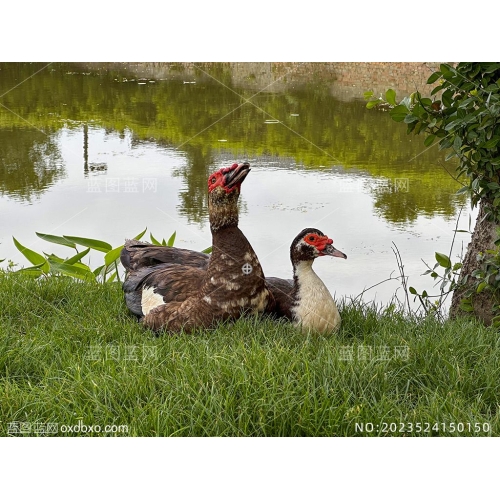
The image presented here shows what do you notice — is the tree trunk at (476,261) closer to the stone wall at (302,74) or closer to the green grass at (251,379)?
the green grass at (251,379)

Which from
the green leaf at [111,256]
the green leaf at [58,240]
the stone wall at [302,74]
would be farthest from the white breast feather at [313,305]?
the green leaf at [58,240]

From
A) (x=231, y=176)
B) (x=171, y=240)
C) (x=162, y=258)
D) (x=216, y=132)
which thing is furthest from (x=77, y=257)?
(x=231, y=176)

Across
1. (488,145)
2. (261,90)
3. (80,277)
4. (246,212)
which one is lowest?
(80,277)

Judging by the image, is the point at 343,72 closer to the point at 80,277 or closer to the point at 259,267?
the point at 259,267

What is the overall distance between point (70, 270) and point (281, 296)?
194 cm

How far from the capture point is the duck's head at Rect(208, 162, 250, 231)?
3.17 meters

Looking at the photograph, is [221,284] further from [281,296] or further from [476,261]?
[476,261]

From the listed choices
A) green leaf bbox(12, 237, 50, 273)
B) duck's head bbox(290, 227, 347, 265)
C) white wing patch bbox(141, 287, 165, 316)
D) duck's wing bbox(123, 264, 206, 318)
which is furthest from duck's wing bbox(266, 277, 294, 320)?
green leaf bbox(12, 237, 50, 273)

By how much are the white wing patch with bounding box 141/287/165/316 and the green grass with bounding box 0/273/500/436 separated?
0.36 feet

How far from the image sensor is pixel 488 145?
10.7 ft

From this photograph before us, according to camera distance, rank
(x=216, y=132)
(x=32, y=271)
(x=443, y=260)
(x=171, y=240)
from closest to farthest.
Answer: (x=443, y=260) < (x=216, y=132) < (x=32, y=271) < (x=171, y=240)

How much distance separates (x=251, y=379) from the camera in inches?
103

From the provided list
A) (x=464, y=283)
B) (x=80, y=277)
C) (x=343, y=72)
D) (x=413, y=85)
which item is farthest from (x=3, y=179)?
(x=464, y=283)

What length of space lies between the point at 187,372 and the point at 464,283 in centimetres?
177
